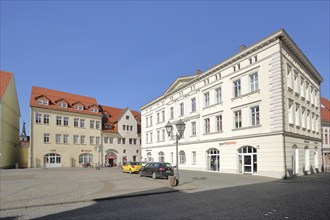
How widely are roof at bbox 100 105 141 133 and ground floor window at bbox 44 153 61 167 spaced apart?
39.0 ft

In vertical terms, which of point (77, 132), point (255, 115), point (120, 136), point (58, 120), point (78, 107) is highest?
point (78, 107)

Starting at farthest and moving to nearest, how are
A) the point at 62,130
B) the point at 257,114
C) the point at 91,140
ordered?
the point at 91,140 < the point at 62,130 < the point at 257,114

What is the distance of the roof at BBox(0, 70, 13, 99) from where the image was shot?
156ft

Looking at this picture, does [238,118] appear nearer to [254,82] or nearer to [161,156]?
[254,82]

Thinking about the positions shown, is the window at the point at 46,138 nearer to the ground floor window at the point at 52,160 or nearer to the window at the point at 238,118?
the ground floor window at the point at 52,160

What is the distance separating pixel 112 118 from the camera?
68.9 meters

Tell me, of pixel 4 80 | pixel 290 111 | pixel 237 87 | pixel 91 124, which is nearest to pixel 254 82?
pixel 237 87

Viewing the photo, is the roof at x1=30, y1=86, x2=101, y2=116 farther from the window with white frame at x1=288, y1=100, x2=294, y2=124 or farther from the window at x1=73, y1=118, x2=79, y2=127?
the window with white frame at x1=288, y1=100, x2=294, y2=124

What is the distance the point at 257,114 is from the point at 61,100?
141 feet

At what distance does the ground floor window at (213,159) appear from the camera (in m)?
34.4

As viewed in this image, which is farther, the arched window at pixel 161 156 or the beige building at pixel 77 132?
the beige building at pixel 77 132

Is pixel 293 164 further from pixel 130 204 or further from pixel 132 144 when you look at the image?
pixel 132 144

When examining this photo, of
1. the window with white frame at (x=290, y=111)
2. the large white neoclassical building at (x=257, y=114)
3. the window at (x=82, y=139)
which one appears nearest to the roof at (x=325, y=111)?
the large white neoclassical building at (x=257, y=114)

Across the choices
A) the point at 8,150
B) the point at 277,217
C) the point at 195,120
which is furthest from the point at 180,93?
the point at 277,217
